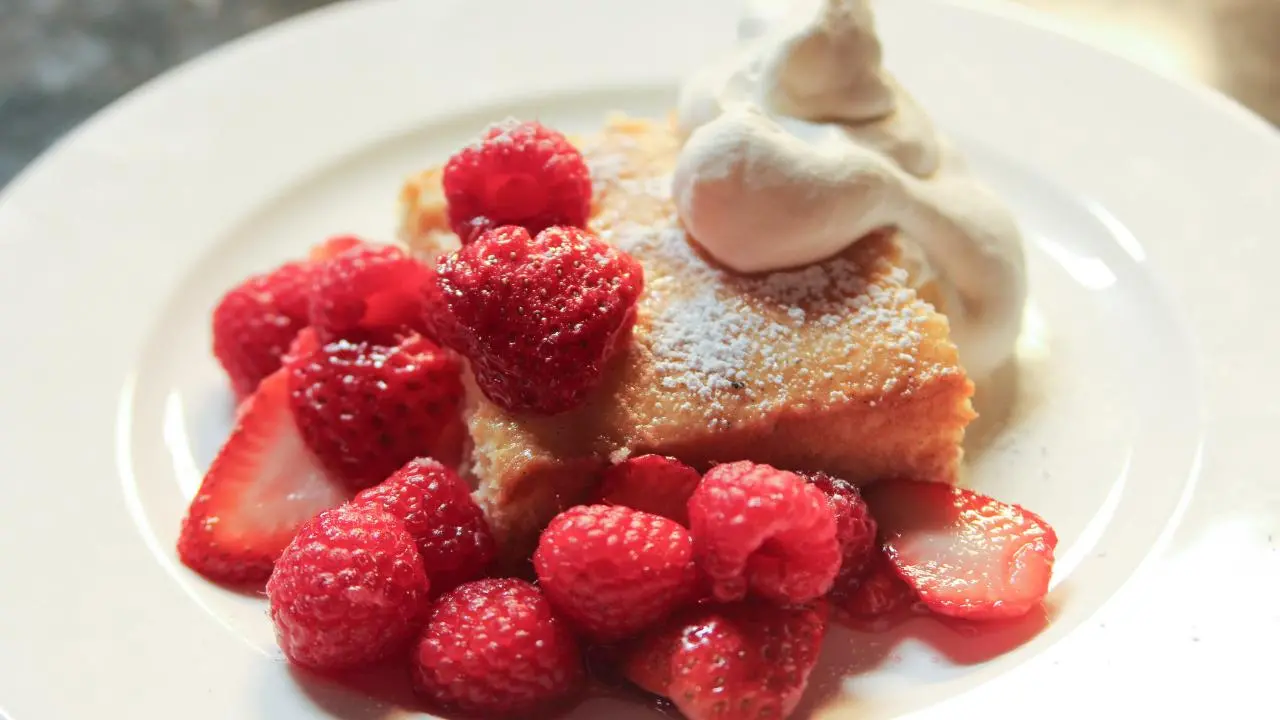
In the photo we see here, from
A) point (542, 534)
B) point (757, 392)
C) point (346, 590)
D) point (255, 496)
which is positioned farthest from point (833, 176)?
point (255, 496)

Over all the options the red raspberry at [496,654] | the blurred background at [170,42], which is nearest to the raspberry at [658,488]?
the red raspberry at [496,654]

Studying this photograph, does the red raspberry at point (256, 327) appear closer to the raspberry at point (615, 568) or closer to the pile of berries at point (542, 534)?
the pile of berries at point (542, 534)

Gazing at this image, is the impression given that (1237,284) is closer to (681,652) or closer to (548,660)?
(681,652)

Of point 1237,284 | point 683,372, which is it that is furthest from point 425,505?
point 1237,284

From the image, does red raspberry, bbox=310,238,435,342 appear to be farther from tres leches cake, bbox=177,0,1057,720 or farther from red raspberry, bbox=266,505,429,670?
red raspberry, bbox=266,505,429,670

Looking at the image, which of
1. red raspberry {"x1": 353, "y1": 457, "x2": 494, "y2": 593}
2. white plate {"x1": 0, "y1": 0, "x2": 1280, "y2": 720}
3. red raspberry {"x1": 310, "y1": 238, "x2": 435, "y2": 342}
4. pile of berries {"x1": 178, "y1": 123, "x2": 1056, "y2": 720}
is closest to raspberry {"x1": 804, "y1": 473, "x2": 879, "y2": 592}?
pile of berries {"x1": 178, "y1": 123, "x2": 1056, "y2": 720}
